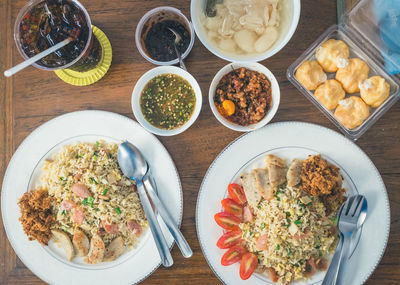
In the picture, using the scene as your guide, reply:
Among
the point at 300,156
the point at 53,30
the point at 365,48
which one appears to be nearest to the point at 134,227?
the point at 300,156

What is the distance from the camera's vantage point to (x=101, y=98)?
6.81 ft

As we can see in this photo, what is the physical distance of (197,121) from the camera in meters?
2.03

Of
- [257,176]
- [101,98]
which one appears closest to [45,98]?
[101,98]

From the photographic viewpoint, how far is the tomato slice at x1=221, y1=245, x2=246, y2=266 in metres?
1.92

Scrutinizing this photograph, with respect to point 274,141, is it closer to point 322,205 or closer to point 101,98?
point 322,205

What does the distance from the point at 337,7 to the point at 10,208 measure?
218 centimetres

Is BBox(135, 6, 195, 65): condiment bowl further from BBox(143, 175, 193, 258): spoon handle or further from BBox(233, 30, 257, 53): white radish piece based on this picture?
BBox(143, 175, 193, 258): spoon handle

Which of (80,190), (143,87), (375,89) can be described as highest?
(375,89)

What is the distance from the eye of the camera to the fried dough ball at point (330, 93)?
1.90 meters

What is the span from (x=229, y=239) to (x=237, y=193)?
0.25 metres

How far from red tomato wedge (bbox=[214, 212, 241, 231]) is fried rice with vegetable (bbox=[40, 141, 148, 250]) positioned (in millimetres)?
411

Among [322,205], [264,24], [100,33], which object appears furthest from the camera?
[100,33]

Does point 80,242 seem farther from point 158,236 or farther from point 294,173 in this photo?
point 294,173

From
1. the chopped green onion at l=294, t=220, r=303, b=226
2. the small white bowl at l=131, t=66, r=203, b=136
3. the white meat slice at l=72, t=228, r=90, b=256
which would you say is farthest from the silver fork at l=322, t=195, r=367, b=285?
the white meat slice at l=72, t=228, r=90, b=256
